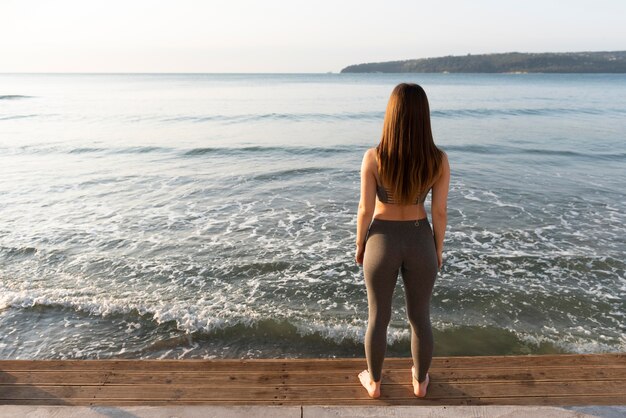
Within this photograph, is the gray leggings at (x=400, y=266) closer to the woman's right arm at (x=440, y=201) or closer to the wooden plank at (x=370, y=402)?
the woman's right arm at (x=440, y=201)

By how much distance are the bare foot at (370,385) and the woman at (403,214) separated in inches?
7.3

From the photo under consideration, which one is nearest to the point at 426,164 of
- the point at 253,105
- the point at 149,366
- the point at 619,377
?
the point at 619,377

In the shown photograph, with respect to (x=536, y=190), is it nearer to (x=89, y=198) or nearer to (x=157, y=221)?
(x=157, y=221)

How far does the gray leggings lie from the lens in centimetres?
270

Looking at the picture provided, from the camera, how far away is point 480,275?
695 cm

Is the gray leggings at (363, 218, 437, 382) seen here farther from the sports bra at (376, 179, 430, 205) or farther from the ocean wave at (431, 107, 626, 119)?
the ocean wave at (431, 107, 626, 119)

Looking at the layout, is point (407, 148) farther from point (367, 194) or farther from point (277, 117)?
point (277, 117)

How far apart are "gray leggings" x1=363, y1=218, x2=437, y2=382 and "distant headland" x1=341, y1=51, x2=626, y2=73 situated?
15520 centimetres

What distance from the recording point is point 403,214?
8.91 feet

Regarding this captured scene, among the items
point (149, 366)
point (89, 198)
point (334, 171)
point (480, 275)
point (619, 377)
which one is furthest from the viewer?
point (334, 171)

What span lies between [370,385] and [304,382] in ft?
1.64

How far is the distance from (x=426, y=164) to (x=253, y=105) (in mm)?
40513

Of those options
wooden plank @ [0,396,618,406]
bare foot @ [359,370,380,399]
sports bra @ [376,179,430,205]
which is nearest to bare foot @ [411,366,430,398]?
wooden plank @ [0,396,618,406]

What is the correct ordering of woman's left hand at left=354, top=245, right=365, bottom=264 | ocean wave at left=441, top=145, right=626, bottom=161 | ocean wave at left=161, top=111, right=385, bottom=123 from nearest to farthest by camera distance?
woman's left hand at left=354, top=245, right=365, bottom=264 < ocean wave at left=441, top=145, right=626, bottom=161 < ocean wave at left=161, top=111, right=385, bottom=123
